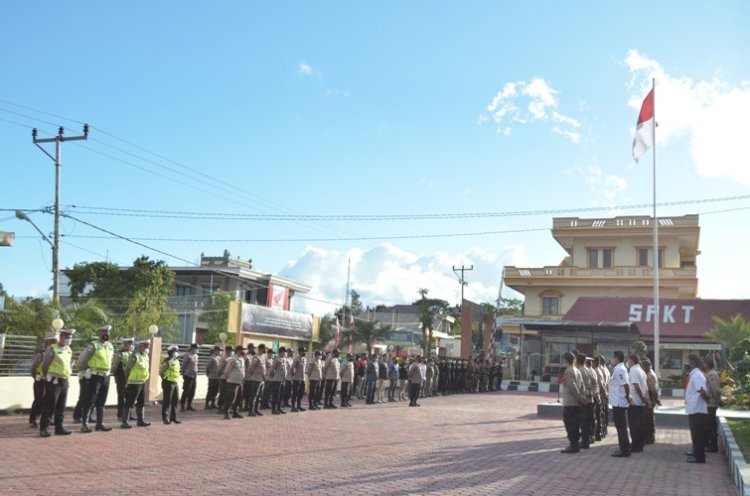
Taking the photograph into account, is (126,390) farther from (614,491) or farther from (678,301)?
(678,301)

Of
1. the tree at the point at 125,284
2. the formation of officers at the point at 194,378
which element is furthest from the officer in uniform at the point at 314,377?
the tree at the point at 125,284

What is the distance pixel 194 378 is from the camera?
1739 cm

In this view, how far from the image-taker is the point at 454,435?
14.4 m

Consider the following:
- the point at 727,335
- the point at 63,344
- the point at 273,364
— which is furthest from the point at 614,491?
the point at 727,335

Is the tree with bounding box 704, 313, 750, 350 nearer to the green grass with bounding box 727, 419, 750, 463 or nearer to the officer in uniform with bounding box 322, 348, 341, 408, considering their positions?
the green grass with bounding box 727, 419, 750, 463

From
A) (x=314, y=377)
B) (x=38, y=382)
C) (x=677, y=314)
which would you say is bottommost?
(x=314, y=377)

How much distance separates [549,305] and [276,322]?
27.5 meters

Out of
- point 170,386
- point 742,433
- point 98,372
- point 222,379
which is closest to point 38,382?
point 98,372

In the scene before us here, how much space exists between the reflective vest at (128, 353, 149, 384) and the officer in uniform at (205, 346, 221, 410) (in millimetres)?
4594

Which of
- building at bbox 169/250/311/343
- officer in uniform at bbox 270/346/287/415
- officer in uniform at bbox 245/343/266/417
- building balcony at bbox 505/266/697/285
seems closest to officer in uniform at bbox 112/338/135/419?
officer in uniform at bbox 245/343/266/417

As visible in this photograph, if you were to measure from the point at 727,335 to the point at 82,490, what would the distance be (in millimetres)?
29012

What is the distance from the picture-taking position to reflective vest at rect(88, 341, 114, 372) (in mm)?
12734

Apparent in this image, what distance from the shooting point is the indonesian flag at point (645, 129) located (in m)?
21.3

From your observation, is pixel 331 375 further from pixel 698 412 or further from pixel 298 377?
pixel 698 412
